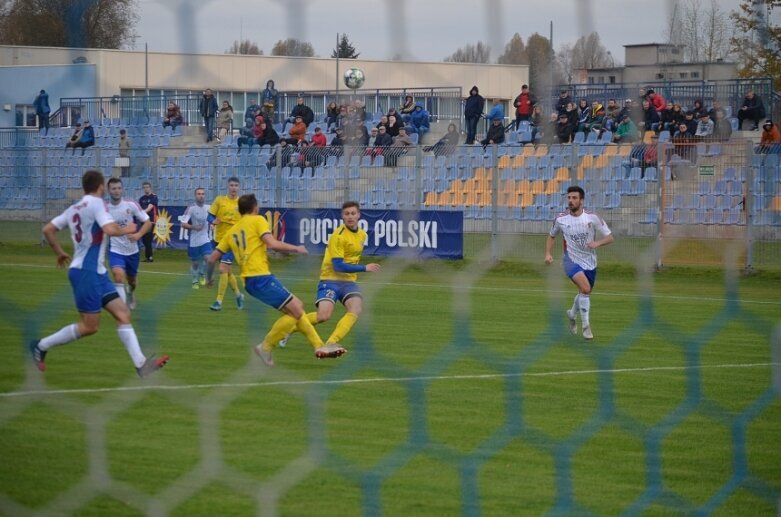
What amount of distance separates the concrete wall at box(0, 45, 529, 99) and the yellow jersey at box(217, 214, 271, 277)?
7095mm

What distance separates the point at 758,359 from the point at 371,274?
11.5 meters

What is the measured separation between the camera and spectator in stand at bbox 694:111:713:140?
1449 cm

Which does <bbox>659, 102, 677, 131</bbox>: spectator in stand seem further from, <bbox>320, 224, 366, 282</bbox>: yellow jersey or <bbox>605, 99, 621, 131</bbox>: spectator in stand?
<bbox>320, 224, 366, 282</bbox>: yellow jersey

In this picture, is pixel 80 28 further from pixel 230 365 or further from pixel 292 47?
pixel 230 365

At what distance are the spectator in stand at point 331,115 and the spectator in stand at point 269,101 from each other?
271mm

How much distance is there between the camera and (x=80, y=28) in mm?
3236

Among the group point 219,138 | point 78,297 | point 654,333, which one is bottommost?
point 654,333

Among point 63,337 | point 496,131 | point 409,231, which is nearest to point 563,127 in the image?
point 496,131

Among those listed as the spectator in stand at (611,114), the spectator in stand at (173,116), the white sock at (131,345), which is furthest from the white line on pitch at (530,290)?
the spectator in stand at (173,116)

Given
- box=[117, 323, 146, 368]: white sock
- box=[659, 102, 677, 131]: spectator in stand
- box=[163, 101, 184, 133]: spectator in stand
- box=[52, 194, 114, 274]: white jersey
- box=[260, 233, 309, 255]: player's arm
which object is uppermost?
box=[659, 102, 677, 131]: spectator in stand

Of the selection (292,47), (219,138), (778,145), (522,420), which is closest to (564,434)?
(522,420)

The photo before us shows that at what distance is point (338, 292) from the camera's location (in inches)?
473

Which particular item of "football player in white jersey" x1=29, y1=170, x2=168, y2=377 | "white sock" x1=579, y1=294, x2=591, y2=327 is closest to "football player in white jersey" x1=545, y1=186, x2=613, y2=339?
"white sock" x1=579, y1=294, x2=591, y2=327

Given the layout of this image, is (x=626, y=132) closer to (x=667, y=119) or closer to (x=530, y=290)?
(x=667, y=119)
